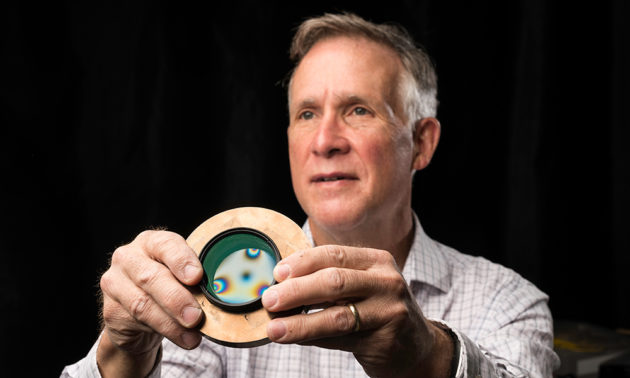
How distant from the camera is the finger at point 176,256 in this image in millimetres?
946

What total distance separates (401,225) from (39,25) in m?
1.22

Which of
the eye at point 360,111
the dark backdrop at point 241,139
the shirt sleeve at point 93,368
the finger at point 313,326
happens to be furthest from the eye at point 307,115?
the finger at point 313,326

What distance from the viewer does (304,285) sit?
2.94 feet

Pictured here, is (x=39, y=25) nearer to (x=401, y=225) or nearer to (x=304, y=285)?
(x=401, y=225)

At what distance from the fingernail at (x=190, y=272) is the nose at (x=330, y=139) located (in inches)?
30.3

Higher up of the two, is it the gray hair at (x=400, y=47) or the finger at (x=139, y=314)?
the gray hair at (x=400, y=47)

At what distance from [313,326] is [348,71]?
3.23 feet

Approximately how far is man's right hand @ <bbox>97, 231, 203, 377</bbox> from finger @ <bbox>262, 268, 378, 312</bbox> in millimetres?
126

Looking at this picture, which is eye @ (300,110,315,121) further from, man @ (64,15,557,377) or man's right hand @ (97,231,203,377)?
man's right hand @ (97,231,203,377)

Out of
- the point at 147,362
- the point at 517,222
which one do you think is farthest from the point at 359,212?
the point at 517,222

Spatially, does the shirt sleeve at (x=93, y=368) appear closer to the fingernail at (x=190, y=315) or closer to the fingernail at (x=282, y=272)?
the fingernail at (x=190, y=315)

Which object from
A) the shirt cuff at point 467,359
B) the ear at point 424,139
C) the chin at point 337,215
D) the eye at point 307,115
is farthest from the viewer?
the ear at point 424,139

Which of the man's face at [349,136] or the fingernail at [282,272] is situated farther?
the man's face at [349,136]

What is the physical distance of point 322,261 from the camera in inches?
36.4
